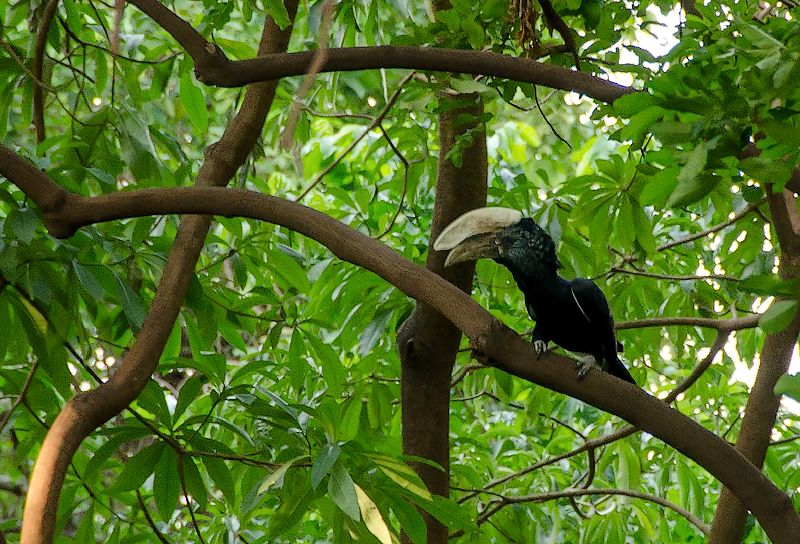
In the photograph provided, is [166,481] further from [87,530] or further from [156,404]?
[87,530]

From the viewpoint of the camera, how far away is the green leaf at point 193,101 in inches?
86.2

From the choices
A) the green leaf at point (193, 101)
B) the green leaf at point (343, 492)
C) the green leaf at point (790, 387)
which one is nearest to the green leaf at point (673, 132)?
the green leaf at point (790, 387)

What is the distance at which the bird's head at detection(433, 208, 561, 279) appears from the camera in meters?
1.80

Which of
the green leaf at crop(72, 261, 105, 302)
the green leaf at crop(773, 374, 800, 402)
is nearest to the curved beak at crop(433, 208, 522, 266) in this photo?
the green leaf at crop(72, 261, 105, 302)

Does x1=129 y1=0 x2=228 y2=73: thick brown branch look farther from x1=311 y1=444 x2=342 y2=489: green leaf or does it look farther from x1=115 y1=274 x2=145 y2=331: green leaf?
x1=311 y1=444 x2=342 y2=489: green leaf

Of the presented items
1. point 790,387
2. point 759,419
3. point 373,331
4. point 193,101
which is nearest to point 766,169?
point 790,387

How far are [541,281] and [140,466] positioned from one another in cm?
89

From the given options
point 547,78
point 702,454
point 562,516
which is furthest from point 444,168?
point 562,516

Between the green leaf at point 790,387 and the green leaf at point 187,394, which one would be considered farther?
the green leaf at point 187,394

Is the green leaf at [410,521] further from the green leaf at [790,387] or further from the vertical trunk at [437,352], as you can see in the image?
the green leaf at [790,387]

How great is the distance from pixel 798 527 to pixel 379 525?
575 millimetres

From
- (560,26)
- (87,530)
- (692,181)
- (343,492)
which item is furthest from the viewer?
(87,530)

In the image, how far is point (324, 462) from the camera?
136 centimetres

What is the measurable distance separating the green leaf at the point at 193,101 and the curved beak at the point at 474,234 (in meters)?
0.72
